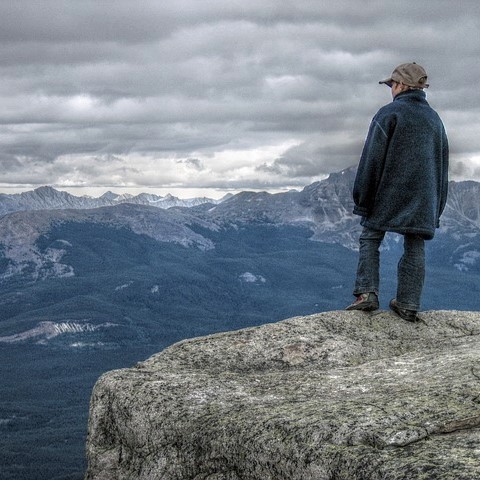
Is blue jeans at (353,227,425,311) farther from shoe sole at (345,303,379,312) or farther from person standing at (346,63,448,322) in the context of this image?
shoe sole at (345,303,379,312)

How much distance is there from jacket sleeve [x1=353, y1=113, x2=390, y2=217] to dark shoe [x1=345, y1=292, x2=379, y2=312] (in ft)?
5.68

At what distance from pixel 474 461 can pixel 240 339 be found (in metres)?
6.51

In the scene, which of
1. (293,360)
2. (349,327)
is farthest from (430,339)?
(293,360)

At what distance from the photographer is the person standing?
42.0ft

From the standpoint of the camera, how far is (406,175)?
12898 millimetres

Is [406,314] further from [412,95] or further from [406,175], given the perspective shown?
[412,95]

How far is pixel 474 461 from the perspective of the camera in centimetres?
614

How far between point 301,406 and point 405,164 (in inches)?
244

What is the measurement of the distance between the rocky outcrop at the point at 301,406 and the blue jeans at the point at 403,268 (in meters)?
0.55

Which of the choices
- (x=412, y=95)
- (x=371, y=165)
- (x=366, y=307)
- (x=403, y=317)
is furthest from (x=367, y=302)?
(x=412, y=95)

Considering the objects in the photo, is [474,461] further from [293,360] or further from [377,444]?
[293,360]

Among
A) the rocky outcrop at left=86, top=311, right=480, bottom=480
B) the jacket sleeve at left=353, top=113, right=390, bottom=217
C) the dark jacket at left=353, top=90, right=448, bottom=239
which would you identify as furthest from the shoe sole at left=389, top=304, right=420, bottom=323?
the jacket sleeve at left=353, top=113, right=390, bottom=217

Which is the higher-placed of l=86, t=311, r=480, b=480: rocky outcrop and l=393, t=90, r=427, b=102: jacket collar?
l=393, t=90, r=427, b=102: jacket collar

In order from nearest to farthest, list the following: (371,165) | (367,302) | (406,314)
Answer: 1. (371,165)
2. (406,314)
3. (367,302)
